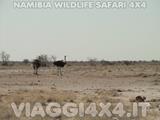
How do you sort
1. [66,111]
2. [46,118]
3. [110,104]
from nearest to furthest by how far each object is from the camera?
[46,118], [66,111], [110,104]

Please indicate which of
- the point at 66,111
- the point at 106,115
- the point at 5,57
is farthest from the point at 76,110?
the point at 5,57

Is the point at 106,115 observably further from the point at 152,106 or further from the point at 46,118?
the point at 152,106

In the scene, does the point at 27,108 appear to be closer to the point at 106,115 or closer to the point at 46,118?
the point at 46,118

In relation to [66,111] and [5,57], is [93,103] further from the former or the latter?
[5,57]

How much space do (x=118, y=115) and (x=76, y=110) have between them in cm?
190

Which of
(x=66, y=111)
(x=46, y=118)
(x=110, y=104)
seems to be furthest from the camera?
(x=110, y=104)

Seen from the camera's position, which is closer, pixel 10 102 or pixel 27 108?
pixel 27 108

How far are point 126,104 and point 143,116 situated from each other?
3220mm

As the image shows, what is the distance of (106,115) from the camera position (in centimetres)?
1691

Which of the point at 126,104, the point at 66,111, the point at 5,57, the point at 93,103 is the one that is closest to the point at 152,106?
the point at 126,104

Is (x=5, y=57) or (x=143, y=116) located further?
(x=5, y=57)

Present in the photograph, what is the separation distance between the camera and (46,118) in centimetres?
1653

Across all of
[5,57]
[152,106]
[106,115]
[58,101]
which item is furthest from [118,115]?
[5,57]

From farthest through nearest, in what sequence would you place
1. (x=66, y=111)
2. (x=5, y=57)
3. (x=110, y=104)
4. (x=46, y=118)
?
(x=5, y=57) < (x=110, y=104) < (x=66, y=111) < (x=46, y=118)
